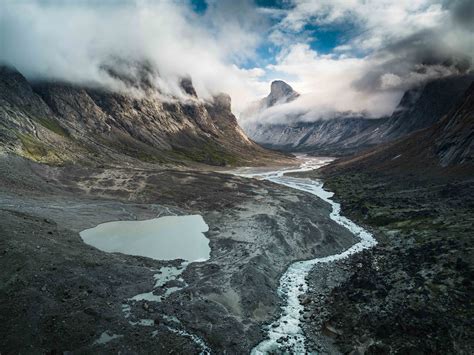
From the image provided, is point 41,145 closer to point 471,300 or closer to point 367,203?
point 367,203

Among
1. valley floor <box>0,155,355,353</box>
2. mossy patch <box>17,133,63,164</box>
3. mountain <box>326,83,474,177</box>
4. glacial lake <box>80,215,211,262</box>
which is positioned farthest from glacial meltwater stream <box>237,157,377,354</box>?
mossy patch <box>17,133,63,164</box>

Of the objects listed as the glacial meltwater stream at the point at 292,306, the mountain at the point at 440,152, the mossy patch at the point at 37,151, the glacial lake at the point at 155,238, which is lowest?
the glacial meltwater stream at the point at 292,306

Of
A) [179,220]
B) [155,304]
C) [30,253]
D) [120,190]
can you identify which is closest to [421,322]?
[155,304]

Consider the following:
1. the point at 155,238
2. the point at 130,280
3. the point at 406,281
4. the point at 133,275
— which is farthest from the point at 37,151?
the point at 406,281

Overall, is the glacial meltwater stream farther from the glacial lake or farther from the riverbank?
the glacial lake

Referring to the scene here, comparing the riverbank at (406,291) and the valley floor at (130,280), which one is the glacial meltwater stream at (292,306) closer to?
the valley floor at (130,280)

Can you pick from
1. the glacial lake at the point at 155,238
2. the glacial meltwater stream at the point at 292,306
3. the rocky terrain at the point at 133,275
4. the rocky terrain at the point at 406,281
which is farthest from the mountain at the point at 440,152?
the glacial lake at the point at 155,238

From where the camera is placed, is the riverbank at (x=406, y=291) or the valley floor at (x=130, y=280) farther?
the riverbank at (x=406, y=291)
